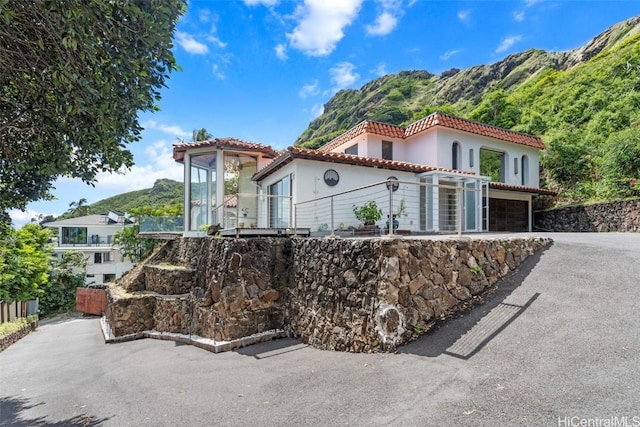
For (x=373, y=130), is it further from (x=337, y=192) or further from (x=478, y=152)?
(x=478, y=152)

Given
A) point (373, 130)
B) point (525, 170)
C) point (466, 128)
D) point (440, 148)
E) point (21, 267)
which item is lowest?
point (21, 267)

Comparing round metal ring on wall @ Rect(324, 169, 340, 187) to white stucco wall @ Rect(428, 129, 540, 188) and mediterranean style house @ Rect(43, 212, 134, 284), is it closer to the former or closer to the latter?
white stucco wall @ Rect(428, 129, 540, 188)

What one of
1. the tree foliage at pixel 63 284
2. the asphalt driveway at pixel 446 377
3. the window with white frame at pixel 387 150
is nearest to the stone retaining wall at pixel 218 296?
the asphalt driveway at pixel 446 377

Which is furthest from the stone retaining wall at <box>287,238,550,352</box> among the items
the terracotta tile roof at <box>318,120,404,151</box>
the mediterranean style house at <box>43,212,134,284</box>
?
the mediterranean style house at <box>43,212,134,284</box>

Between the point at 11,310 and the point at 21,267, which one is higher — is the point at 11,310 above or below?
below

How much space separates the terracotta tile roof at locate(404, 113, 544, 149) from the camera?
14539 millimetres

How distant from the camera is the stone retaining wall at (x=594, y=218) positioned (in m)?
12.9

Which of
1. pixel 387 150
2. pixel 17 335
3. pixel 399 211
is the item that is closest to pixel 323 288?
pixel 399 211

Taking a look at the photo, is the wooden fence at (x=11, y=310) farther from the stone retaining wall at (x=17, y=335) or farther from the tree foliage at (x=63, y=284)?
the tree foliage at (x=63, y=284)

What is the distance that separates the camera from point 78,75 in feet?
13.1

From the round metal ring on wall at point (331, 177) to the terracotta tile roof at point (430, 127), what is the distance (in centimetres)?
355

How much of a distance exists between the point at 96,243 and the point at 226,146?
2797 cm

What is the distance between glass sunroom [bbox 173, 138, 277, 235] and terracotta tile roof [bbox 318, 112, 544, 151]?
3647mm

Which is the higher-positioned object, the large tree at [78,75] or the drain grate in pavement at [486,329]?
the large tree at [78,75]
